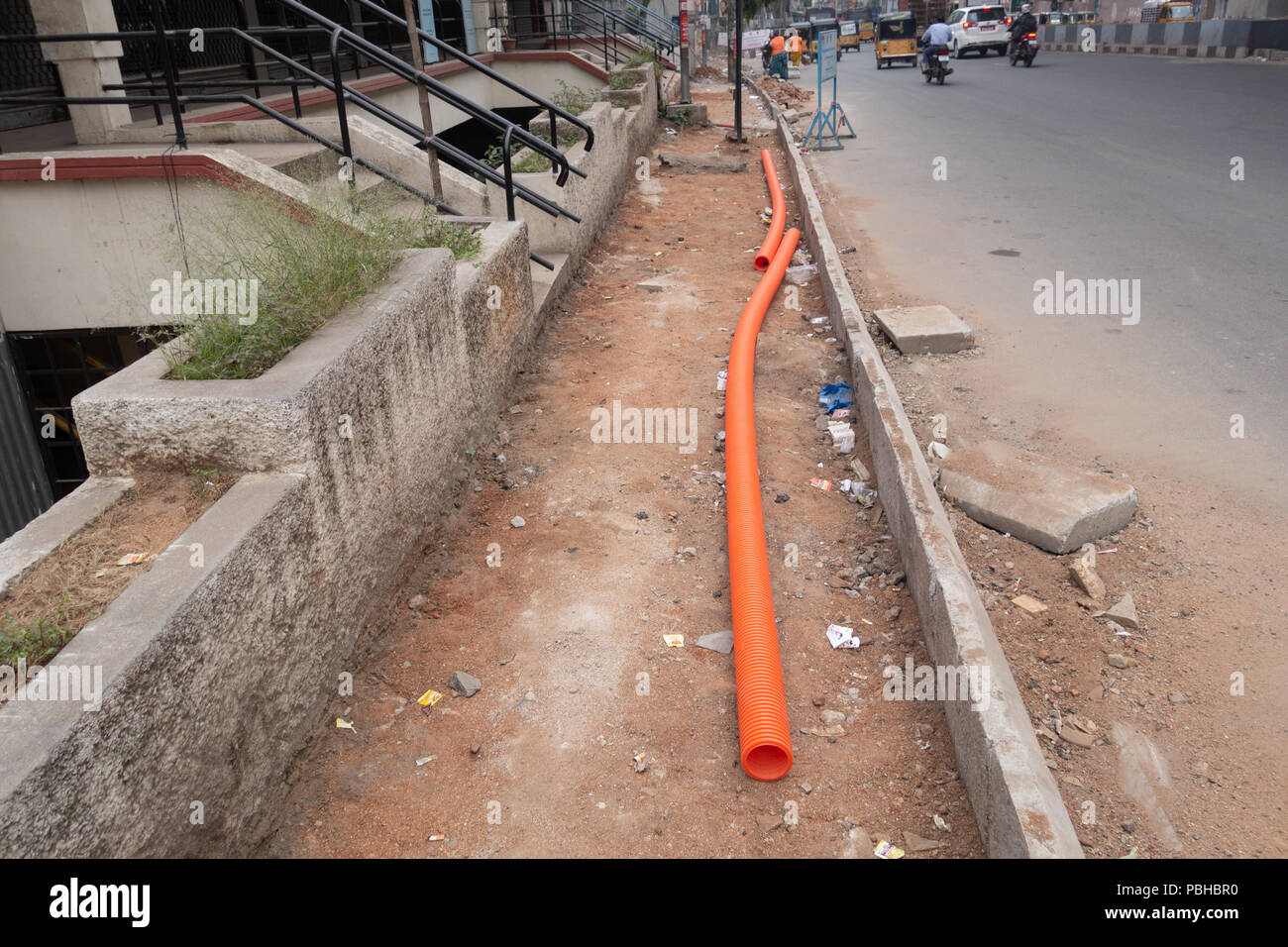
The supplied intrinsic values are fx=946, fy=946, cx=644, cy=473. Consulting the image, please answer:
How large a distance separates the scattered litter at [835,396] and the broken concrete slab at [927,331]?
0.80 m

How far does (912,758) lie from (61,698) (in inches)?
104

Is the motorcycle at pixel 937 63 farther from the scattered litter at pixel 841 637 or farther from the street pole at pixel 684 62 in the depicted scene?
the scattered litter at pixel 841 637

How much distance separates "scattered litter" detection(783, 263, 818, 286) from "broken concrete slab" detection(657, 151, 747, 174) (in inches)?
249

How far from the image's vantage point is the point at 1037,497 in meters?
4.71

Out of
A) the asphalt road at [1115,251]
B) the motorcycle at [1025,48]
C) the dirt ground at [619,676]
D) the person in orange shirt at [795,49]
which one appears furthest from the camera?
the person in orange shirt at [795,49]

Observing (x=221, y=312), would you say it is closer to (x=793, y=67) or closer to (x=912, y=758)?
(x=912, y=758)

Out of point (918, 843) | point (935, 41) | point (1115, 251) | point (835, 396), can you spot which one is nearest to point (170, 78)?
point (835, 396)

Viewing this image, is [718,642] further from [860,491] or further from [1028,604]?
[860,491]

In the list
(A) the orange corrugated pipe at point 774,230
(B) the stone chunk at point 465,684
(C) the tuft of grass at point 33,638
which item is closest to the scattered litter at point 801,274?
(A) the orange corrugated pipe at point 774,230

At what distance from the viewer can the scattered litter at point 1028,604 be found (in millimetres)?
4145

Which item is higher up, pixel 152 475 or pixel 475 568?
pixel 152 475

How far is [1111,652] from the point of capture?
12.7ft

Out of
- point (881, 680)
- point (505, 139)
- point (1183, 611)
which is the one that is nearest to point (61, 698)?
point (881, 680)

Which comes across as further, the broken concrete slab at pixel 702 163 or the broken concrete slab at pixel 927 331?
the broken concrete slab at pixel 702 163
